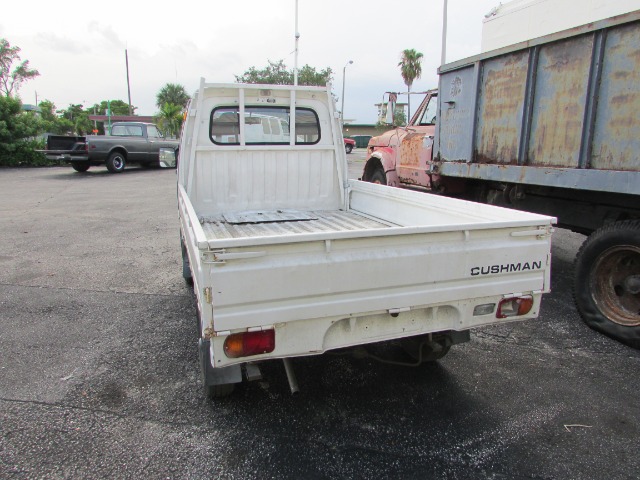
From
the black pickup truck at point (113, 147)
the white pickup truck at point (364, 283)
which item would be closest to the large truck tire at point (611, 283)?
the white pickup truck at point (364, 283)

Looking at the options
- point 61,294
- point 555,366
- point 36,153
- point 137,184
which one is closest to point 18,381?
point 61,294

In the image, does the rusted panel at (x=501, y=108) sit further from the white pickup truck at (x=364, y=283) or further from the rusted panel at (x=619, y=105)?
the white pickup truck at (x=364, y=283)

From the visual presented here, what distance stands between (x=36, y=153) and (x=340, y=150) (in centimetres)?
2204

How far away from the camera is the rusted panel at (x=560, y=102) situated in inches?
157

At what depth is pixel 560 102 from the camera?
4.21 metres

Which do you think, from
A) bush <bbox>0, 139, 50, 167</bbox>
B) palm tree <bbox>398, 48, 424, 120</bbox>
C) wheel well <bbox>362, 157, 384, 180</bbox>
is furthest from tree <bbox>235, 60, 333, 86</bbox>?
wheel well <bbox>362, 157, 384, 180</bbox>

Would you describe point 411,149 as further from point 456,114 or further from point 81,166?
point 81,166

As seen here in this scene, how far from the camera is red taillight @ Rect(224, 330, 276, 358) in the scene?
2285 millimetres

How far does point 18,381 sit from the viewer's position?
335cm

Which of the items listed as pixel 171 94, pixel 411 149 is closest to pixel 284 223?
pixel 411 149

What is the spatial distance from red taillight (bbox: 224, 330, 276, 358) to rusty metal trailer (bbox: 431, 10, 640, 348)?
3.10 meters

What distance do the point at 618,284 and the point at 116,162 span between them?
18.7 metres

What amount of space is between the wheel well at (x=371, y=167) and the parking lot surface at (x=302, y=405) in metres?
4.44

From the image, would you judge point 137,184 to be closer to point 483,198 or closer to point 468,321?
point 483,198
